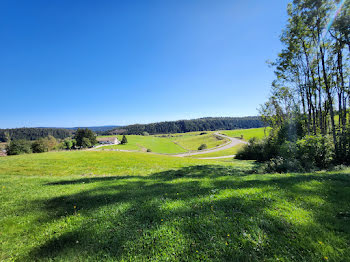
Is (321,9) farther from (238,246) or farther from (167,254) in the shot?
(167,254)

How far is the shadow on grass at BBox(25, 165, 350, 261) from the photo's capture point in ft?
9.23

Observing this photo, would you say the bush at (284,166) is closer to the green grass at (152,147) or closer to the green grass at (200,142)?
the green grass at (152,147)

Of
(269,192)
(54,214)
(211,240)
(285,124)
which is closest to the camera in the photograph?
(211,240)

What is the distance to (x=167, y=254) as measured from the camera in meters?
2.80

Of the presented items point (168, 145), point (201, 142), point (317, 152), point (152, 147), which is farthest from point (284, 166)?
point (168, 145)

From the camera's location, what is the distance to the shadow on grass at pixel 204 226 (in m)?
2.81

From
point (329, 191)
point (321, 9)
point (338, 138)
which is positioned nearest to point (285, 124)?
point (338, 138)

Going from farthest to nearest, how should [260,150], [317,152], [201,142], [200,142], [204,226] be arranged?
[200,142], [201,142], [260,150], [317,152], [204,226]

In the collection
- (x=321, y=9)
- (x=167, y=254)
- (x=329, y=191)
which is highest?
(x=321, y=9)

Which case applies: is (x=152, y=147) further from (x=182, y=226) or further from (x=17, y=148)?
(x=182, y=226)

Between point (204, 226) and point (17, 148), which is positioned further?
point (17, 148)

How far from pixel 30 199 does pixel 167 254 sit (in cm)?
624

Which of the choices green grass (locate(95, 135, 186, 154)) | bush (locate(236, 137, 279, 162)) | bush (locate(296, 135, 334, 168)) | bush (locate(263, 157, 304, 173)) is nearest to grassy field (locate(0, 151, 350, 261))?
bush (locate(263, 157, 304, 173))

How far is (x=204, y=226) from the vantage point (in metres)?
3.52
